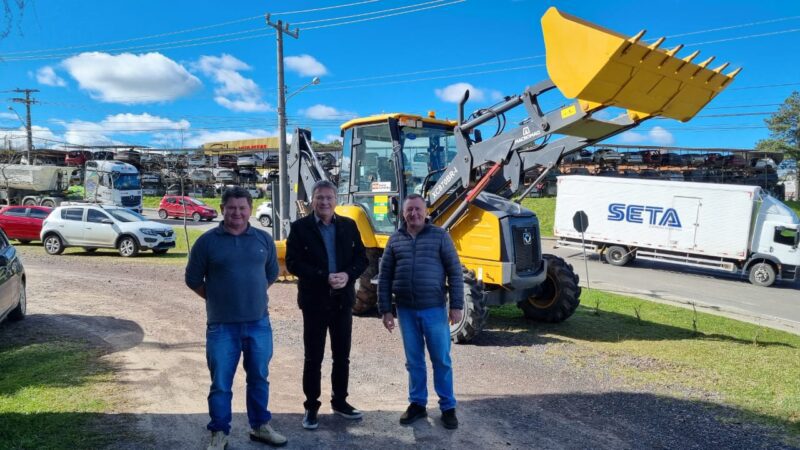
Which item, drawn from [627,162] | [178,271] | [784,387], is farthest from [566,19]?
[627,162]

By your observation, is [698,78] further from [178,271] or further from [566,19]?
[178,271]

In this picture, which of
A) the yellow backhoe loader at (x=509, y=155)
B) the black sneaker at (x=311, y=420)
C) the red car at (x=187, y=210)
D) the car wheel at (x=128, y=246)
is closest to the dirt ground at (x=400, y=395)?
the black sneaker at (x=311, y=420)

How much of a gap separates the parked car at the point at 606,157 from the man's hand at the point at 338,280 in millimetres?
35379

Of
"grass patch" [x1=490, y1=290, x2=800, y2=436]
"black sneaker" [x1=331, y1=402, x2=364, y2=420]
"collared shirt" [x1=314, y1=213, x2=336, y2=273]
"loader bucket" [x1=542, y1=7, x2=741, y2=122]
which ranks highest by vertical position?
"loader bucket" [x1=542, y1=7, x2=741, y2=122]

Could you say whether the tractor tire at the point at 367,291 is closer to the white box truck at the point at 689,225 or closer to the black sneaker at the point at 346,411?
the black sneaker at the point at 346,411

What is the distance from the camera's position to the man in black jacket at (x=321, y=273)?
395cm

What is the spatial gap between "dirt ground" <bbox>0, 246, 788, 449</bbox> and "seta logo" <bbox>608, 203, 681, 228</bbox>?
37.7ft

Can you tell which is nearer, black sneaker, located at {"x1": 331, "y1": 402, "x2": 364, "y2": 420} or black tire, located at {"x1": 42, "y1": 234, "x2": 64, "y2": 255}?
black sneaker, located at {"x1": 331, "y1": 402, "x2": 364, "y2": 420}

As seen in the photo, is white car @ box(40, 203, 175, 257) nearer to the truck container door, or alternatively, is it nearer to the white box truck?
the white box truck

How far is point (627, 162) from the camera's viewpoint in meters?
37.2

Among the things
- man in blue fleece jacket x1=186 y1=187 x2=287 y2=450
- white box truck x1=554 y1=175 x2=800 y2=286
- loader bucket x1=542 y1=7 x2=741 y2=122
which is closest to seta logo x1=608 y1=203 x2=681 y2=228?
white box truck x1=554 y1=175 x2=800 y2=286

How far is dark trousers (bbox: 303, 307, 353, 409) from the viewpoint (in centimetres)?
401

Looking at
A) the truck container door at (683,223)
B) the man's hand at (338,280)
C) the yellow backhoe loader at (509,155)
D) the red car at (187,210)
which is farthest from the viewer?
the red car at (187,210)

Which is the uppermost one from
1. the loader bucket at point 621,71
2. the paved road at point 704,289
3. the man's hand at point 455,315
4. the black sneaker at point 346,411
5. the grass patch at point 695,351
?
the loader bucket at point 621,71
